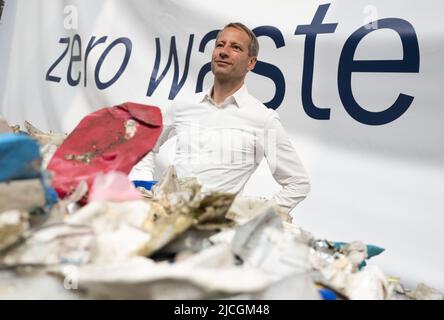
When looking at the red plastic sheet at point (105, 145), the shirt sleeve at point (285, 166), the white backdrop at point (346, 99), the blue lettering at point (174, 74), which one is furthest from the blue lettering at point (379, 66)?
the red plastic sheet at point (105, 145)

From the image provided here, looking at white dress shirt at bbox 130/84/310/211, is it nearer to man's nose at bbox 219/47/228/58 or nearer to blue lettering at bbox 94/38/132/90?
man's nose at bbox 219/47/228/58

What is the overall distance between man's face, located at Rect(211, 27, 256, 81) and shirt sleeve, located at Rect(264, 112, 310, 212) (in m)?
0.18

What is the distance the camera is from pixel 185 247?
71 centimetres

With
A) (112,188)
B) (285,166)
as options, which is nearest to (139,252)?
(112,188)

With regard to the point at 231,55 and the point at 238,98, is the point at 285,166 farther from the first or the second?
the point at 231,55

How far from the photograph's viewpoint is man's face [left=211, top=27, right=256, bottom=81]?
62.0 inches

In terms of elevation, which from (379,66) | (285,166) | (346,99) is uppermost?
(379,66)

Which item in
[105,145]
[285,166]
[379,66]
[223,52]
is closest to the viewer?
[105,145]

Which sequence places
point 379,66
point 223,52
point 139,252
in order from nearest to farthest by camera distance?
point 139,252 → point 223,52 → point 379,66

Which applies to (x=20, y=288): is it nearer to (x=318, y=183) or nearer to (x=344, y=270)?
(x=344, y=270)

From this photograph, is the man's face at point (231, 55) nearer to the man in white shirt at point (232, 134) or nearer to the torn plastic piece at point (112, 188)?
the man in white shirt at point (232, 134)

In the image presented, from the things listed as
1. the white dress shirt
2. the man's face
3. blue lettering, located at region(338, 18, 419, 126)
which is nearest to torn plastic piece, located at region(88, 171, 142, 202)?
the white dress shirt

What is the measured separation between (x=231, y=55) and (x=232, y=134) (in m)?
0.24

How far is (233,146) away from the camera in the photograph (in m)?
1.59
